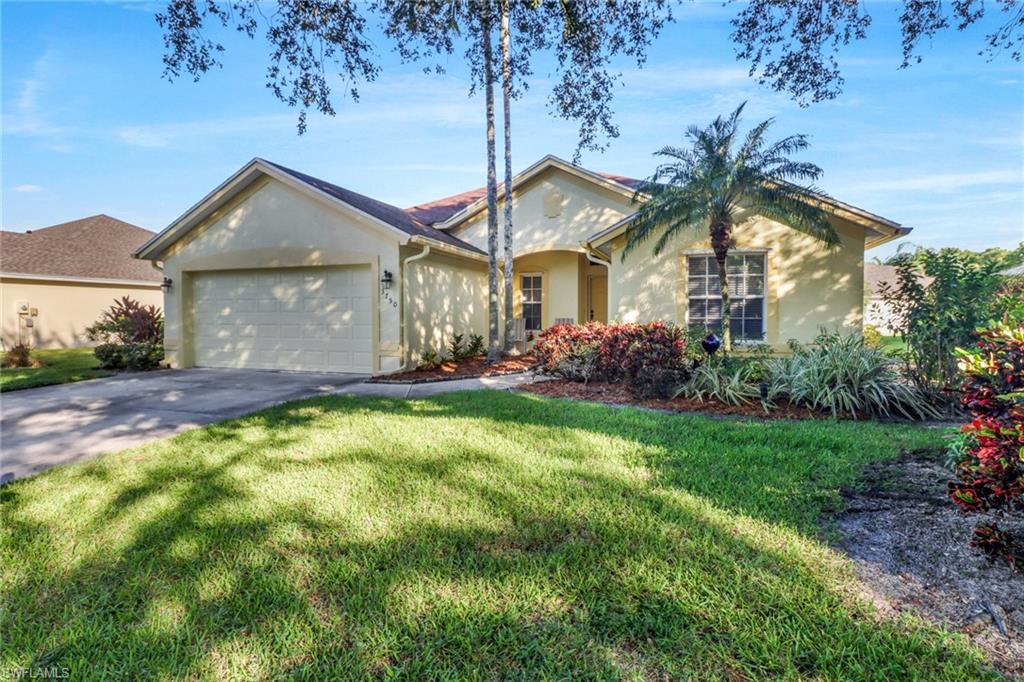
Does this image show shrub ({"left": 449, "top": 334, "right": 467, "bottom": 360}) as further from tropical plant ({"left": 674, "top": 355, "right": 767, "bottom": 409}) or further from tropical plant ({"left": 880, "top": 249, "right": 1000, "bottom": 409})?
tropical plant ({"left": 880, "top": 249, "right": 1000, "bottom": 409})

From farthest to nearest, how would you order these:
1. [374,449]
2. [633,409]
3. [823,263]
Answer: [823,263] → [633,409] → [374,449]

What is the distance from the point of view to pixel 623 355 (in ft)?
27.5

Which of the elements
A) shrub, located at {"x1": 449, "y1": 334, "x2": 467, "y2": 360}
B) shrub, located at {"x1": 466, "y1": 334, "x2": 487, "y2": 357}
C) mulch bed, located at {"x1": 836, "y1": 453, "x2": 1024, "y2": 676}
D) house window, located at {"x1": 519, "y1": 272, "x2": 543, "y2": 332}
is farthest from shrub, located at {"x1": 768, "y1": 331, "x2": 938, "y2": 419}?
house window, located at {"x1": 519, "y1": 272, "x2": 543, "y2": 332}

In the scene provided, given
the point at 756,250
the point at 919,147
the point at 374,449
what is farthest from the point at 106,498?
the point at 919,147

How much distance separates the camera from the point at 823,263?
1106 centimetres

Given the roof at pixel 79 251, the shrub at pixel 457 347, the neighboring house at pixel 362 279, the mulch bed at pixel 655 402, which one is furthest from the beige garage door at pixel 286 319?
the roof at pixel 79 251

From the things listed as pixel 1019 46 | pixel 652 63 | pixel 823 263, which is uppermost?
pixel 652 63

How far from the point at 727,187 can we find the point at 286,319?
10284 mm

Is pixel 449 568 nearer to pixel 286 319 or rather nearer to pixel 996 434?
pixel 996 434

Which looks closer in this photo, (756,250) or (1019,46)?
(1019,46)

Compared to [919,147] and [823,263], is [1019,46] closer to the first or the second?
[823,263]

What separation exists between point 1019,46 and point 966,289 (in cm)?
313

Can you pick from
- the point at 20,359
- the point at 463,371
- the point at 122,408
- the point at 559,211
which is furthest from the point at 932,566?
the point at 20,359

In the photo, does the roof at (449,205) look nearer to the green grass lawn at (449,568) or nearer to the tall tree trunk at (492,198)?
the tall tree trunk at (492,198)
